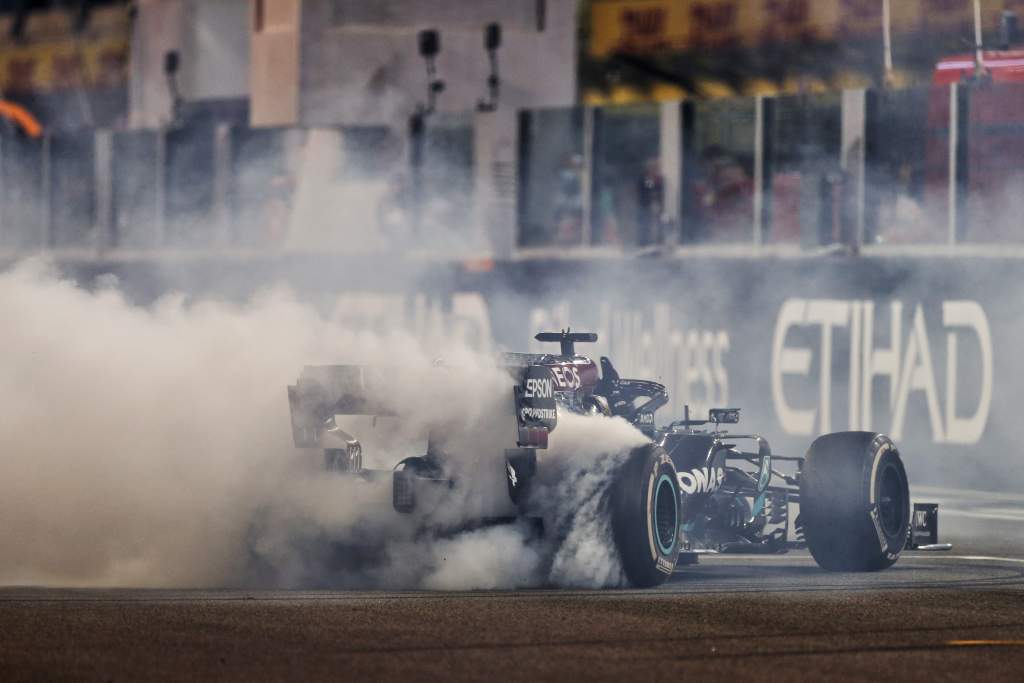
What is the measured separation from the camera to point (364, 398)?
529 inches

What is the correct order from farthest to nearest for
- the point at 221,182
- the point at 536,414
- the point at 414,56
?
the point at 414,56
the point at 221,182
the point at 536,414

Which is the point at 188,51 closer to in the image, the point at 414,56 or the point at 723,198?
the point at 414,56

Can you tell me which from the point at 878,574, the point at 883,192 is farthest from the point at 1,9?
the point at 878,574

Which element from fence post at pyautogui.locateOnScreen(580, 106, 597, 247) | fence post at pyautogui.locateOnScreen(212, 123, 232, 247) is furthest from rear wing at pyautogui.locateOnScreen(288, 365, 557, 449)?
fence post at pyautogui.locateOnScreen(212, 123, 232, 247)

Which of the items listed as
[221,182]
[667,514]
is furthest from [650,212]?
[667,514]

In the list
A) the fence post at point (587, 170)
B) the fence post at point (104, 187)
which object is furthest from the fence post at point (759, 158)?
the fence post at point (104, 187)

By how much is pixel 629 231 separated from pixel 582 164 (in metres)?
2.23

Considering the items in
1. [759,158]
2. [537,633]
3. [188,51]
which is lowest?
[537,633]

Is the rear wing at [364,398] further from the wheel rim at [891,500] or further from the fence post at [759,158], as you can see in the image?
the fence post at [759,158]

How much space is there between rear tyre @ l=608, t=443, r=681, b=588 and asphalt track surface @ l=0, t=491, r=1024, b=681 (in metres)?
0.20

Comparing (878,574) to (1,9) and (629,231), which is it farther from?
(1,9)

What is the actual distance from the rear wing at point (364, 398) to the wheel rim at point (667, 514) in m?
0.81

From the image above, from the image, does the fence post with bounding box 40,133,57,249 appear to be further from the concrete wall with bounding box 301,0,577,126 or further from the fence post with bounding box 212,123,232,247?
the concrete wall with bounding box 301,0,577,126

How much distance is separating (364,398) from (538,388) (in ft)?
3.63
